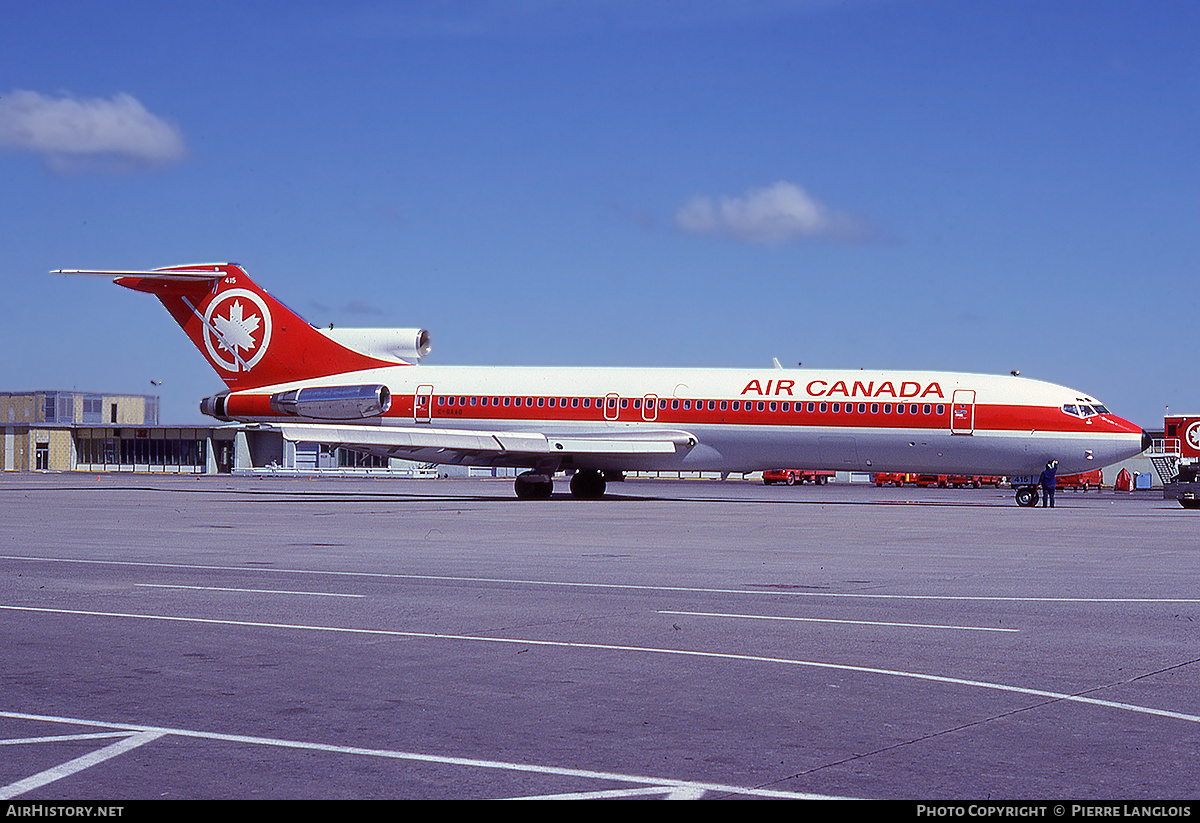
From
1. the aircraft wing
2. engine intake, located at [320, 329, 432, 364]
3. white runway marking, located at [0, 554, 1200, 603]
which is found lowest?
white runway marking, located at [0, 554, 1200, 603]

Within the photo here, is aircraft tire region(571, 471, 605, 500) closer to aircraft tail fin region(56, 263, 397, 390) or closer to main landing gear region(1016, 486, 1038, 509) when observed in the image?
aircraft tail fin region(56, 263, 397, 390)

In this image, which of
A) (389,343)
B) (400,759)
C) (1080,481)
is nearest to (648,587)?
(400,759)

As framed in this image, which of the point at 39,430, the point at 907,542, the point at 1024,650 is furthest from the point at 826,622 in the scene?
the point at 39,430

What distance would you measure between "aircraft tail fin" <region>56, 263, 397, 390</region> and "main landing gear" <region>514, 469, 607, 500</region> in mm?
7133

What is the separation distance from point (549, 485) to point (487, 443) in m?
2.84

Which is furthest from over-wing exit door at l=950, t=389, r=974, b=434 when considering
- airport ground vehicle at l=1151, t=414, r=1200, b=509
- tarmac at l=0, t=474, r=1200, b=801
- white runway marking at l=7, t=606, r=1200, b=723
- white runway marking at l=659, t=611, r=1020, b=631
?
white runway marking at l=7, t=606, r=1200, b=723

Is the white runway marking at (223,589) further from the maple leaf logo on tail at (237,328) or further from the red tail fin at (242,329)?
the maple leaf logo on tail at (237,328)

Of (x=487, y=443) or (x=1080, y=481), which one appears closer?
(x=487, y=443)

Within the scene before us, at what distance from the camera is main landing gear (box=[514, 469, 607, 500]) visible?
1670 inches

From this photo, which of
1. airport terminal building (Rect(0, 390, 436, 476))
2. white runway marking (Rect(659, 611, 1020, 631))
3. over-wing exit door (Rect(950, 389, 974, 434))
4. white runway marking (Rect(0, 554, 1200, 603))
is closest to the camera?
white runway marking (Rect(659, 611, 1020, 631))

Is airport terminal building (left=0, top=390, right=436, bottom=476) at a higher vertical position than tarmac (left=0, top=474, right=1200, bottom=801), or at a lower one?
higher

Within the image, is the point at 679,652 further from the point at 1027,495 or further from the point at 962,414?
the point at 1027,495

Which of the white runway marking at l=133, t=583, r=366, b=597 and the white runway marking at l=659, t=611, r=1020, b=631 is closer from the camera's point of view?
the white runway marking at l=659, t=611, r=1020, b=631

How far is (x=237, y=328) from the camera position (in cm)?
4653
